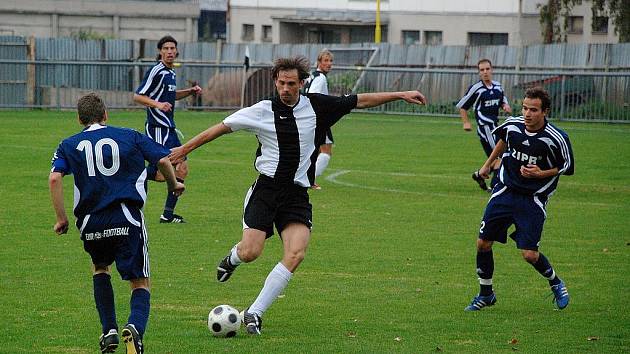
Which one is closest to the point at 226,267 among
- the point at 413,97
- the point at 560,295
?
the point at 413,97

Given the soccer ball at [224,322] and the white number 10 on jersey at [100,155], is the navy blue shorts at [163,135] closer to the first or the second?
the soccer ball at [224,322]

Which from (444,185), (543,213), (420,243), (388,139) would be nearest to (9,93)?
(388,139)

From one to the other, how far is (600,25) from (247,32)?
2093cm

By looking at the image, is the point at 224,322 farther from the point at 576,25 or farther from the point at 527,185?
the point at 576,25

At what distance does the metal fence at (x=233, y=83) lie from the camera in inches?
1335

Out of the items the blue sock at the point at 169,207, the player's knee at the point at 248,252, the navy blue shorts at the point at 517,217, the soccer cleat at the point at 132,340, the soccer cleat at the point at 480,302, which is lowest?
the blue sock at the point at 169,207

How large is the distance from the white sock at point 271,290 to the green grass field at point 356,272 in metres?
0.20

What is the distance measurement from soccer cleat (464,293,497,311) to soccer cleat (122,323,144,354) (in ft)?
10.7

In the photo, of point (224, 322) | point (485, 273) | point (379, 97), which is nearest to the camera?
point (224, 322)

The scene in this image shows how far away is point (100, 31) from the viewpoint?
209 feet

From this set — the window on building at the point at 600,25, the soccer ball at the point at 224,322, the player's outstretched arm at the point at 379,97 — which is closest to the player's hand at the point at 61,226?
the soccer ball at the point at 224,322

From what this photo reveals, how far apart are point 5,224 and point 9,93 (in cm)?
2167

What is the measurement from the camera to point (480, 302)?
31.9 feet

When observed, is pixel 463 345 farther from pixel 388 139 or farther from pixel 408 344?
pixel 388 139
